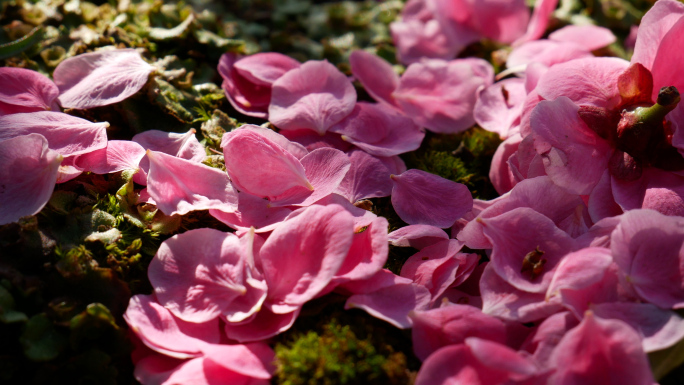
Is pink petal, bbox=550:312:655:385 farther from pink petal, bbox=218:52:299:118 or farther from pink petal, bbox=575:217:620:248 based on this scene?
pink petal, bbox=218:52:299:118

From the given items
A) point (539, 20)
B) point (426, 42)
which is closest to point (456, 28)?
point (426, 42)

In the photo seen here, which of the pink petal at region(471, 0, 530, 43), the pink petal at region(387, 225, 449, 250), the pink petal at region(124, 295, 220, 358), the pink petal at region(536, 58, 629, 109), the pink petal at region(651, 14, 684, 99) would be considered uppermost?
the pink petal at region(651, 14, 684, 99)

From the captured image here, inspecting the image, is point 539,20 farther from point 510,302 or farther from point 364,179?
point 510,302

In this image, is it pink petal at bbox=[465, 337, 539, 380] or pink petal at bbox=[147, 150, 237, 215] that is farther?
pink petal at bbox=[147, 150, 237, 215]

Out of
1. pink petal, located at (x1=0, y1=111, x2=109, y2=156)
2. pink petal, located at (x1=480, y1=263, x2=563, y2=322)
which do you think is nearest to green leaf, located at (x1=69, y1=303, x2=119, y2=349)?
pink petal, located at (x1=0, y1=111, x2=109, y2=156)

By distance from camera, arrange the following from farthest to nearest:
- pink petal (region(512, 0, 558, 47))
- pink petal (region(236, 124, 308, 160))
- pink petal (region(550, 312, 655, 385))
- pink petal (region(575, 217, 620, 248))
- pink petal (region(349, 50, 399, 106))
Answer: pink petal (region(512, 0, 558, 47))
pink petal (region(349, 50, 399, 106))
pink petal (region(236, 124, 308, 160))
pink petal (region(575, 217, 620, 248))
pink petal (region(550, 312, 655, 385))

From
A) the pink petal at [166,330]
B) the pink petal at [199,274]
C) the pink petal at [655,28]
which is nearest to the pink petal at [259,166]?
the pink petal at [199,274]

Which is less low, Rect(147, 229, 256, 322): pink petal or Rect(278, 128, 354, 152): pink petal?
Rect(278, 128, 354, 152): pink petal
